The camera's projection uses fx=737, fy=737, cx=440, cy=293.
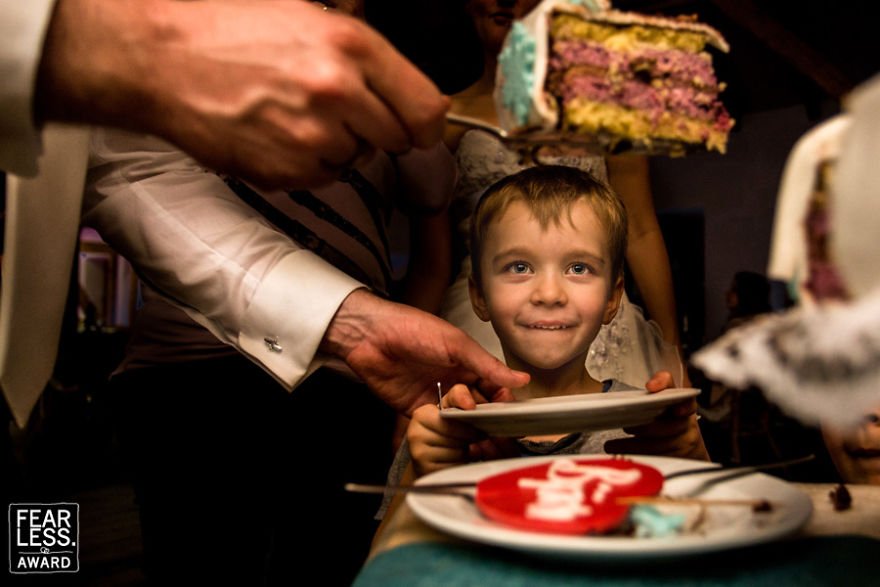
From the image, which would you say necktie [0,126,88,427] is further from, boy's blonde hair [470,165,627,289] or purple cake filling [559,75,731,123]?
boy's blonde hair [470,165,627,289]

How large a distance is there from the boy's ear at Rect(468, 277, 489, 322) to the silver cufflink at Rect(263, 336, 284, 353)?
55cm

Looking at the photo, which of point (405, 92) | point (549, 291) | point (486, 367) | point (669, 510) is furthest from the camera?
point (549, 291)

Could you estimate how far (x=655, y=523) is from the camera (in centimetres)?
64

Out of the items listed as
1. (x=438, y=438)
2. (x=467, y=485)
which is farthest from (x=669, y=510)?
(x=438, y=438)

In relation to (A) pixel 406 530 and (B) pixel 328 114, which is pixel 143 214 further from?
(A) pixel 406 530

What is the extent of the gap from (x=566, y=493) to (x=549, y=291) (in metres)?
0.83

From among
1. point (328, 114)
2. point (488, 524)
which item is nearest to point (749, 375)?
point (488, 524)

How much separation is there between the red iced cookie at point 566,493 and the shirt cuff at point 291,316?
0.58m

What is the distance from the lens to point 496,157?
199cm

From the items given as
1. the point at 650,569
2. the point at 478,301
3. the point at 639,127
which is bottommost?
the point at 478,301

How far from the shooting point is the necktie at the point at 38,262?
1013mm

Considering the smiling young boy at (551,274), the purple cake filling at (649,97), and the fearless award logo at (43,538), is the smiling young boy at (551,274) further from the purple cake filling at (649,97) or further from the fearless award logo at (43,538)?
the fearless award logo at (43,538)

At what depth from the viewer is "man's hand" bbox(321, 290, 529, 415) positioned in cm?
128

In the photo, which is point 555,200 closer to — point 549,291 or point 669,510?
point 549,291
